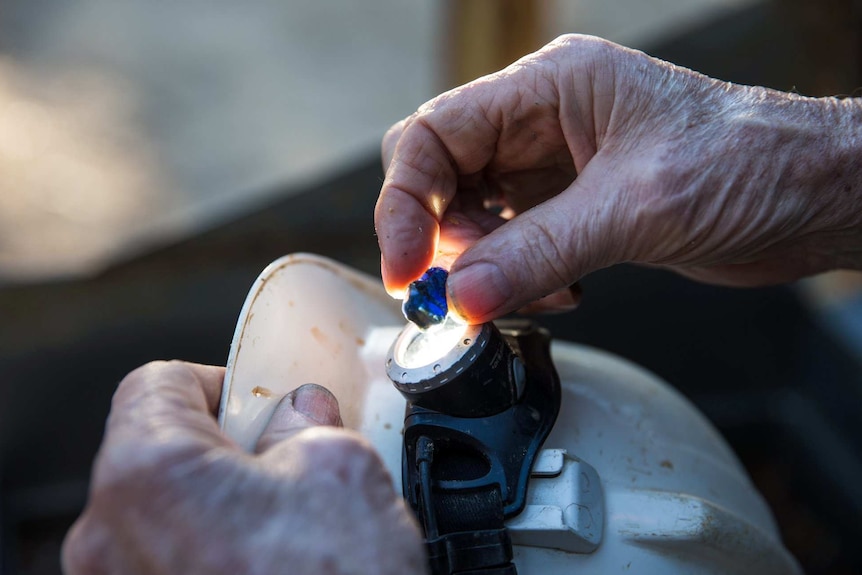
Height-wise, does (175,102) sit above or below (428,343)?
below

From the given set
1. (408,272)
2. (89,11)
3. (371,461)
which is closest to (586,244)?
(408,272)

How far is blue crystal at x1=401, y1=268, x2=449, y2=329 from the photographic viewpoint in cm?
76

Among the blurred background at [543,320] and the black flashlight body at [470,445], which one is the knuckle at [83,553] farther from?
the blurred background at [543,320]

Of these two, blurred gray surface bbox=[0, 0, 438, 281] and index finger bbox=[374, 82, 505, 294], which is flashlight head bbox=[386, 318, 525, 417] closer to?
index finger bbox=[374, 82, 505, 294]

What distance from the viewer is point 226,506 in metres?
0.53

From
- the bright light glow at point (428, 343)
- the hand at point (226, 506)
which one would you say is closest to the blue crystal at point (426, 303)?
the bright light glow at point (428, 343)

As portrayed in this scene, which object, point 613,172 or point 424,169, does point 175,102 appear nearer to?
point 424,169

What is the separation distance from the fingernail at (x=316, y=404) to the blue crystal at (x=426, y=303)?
0.11 meters

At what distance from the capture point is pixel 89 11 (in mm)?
3605

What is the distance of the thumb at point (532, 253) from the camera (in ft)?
2.46

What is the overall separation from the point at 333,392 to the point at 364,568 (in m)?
0.27

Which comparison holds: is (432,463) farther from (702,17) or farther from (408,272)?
(702,17)

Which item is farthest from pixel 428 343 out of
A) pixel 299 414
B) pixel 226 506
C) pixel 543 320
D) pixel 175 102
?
pixel 175 102

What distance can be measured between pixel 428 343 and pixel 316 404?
0.13 meters
